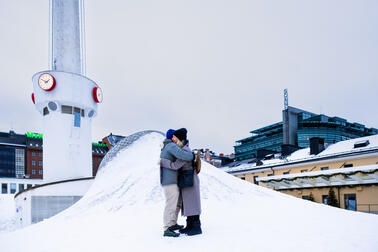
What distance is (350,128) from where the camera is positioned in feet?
278

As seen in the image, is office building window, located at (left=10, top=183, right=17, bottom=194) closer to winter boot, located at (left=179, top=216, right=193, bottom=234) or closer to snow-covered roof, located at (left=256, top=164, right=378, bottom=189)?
snow-covered roof, located at (left=256, top=164, right=378, bottom=189)

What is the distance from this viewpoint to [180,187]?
4219 mm

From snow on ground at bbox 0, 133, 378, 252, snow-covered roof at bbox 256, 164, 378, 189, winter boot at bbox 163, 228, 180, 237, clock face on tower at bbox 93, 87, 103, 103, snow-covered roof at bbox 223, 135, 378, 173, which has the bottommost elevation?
snow-covered roof at bbox 256, 164, 378, 189

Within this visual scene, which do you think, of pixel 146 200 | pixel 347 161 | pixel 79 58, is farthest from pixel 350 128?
pixel 146 200

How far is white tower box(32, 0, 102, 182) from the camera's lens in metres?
19.2

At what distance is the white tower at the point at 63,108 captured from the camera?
19.2m

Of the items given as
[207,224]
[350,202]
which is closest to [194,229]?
[207,224]

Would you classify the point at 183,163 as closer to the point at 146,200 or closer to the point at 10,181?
the point at 146,200

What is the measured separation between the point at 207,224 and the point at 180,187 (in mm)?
1289

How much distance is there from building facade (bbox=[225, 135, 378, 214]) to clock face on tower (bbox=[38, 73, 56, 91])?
18.4 metres

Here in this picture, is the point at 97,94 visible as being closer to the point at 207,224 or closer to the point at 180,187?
the point at 207,224

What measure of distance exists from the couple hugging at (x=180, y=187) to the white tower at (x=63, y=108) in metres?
17.3

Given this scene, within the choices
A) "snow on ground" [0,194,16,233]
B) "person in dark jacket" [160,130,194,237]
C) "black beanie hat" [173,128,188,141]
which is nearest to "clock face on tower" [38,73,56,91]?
"snow on ground" [0,194,16,233]

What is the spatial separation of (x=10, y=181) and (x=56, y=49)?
96.3 feet
